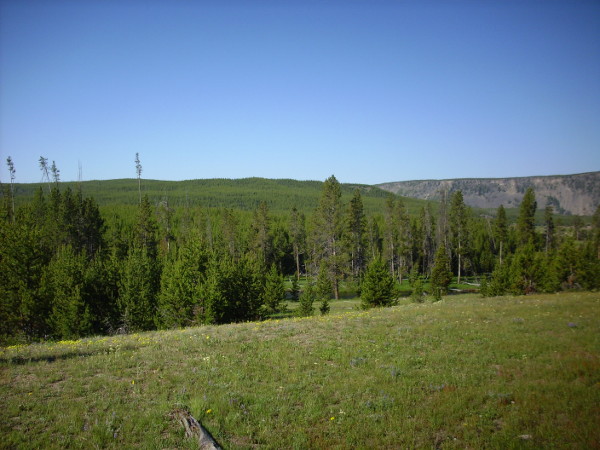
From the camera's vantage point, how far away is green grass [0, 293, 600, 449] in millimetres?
7289

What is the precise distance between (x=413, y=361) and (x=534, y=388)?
3.64 metres

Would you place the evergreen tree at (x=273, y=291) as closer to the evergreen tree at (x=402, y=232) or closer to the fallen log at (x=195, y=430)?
the fallen log at (x=195, y=430)

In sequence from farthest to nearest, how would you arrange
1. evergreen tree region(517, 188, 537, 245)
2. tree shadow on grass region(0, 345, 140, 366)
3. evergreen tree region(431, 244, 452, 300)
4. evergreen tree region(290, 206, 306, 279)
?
evergreen tree region(290, 206, 306, 279) → evergreen tree region(517, 188, 537, 245) → evergreen tree region(431, 244, 452, 300) → tree shadow on grass region(0, 345, 140, 366)

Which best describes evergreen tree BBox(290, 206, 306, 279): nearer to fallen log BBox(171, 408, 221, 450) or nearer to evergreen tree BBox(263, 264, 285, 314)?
evergreen tree BBox(263, 264, 285, 314)

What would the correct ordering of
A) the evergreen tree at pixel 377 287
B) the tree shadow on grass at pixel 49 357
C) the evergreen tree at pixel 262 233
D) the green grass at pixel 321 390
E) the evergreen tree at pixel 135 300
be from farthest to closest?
the evergreen tree at pixel 262 233 < the evergreen tree at pixel 377 287 < the evergreen tree at pixel 135 300 < the tree shadow on grass at pixel 49 357 < the green grass at pixel 321 390

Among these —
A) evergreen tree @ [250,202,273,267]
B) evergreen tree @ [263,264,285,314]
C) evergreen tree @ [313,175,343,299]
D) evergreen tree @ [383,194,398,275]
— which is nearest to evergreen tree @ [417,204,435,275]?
evergreen tree @ [383,194,398,275]

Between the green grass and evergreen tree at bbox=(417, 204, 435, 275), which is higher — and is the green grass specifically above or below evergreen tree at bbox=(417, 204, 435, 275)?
above

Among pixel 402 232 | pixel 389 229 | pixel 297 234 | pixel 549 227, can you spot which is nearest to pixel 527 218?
pixel 549 227

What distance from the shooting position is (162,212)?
235 feet

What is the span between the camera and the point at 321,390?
9750mm

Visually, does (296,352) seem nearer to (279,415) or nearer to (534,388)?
(279,415)

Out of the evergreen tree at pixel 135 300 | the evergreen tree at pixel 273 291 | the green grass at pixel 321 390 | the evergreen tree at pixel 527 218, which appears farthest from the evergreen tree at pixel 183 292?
the evergreen tree at pixel 527 218

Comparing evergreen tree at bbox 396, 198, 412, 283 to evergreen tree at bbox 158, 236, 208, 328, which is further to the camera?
evergreen tree at bbox 396, 198, 412, 283

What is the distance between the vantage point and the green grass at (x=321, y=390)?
23.9 ft
